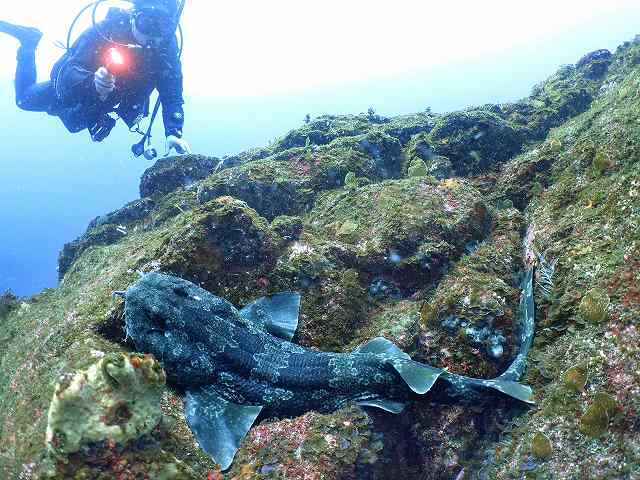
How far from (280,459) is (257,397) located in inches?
34.7

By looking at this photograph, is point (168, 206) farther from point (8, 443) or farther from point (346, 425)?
point (346, 425)

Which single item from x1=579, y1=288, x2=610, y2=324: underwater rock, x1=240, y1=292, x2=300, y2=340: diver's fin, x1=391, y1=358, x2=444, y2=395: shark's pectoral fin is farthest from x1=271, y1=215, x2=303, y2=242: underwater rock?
x1=579, y1=288, x2=610, y2=324: underwater rock

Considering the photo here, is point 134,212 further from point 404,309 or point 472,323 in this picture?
point 472,323

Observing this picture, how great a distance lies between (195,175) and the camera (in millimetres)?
13016

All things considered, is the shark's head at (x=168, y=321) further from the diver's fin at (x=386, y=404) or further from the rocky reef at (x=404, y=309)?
the diver's fin at (x=386, y=404)

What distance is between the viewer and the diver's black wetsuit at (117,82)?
11.8 meters

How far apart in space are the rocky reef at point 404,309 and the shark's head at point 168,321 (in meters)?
0.45

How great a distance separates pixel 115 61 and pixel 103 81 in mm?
1476

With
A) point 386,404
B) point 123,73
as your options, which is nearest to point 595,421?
point 386,404

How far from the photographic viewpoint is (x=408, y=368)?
484 centimetres

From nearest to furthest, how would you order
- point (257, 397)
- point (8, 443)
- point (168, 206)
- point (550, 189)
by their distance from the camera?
point (8, 443), point (257, 397), point (550, 189), point (168, 206)

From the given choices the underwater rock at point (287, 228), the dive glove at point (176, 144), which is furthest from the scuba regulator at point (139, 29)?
the underwater rock at point (287, 228)

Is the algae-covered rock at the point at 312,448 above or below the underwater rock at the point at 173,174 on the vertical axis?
below

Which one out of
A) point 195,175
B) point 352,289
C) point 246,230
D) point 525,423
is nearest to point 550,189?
point 352,289
